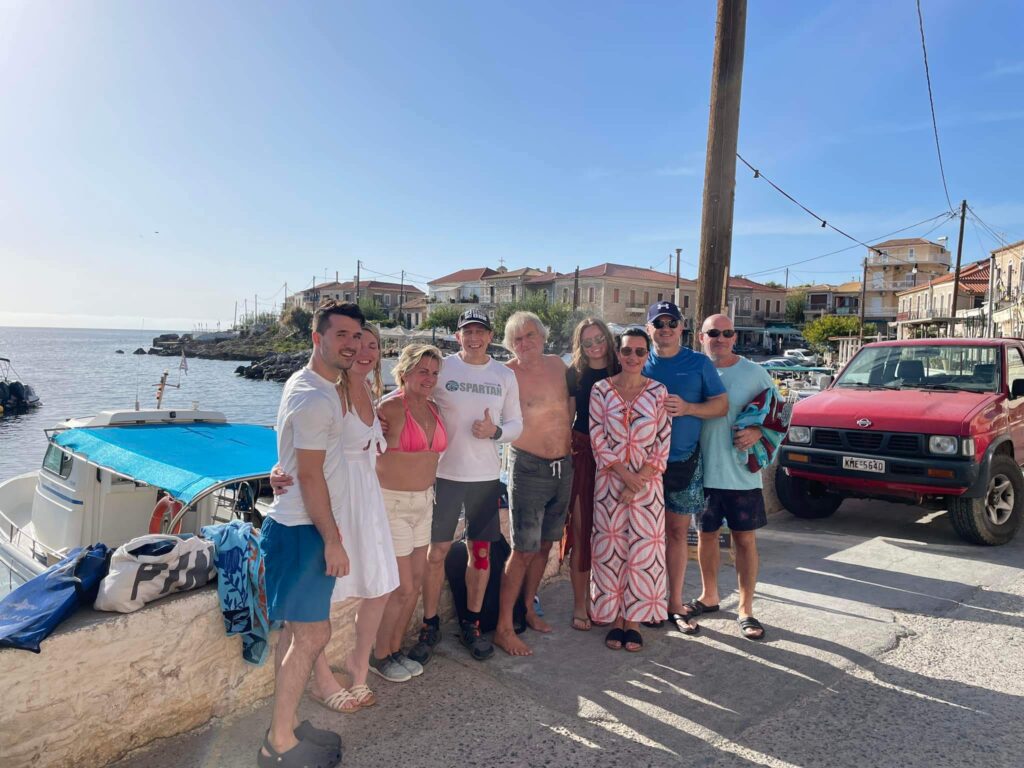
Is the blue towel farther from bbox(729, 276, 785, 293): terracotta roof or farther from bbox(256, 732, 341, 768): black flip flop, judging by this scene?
bbox(729, 276, 785, 293): terracotta roof

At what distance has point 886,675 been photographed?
3.44 m

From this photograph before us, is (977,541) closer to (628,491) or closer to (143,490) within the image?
(628,491)

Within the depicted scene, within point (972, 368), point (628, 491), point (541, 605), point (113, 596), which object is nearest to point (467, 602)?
point (541, 605)

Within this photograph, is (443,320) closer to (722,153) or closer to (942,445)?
(722,153)

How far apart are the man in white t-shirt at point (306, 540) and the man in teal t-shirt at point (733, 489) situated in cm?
232

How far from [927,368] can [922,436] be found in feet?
4.66

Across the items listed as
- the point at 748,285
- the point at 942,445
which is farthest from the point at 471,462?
the point at 748,285

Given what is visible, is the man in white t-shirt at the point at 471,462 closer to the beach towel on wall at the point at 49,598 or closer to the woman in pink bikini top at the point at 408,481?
the woman in pink bikini top at the point at 408,481

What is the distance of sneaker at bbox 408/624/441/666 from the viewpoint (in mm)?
3523

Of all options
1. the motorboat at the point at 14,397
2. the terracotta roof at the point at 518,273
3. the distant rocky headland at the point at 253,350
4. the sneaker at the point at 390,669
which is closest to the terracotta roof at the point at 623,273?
the terracotta roof at the point at 518,273

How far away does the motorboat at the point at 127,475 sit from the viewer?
596 cm

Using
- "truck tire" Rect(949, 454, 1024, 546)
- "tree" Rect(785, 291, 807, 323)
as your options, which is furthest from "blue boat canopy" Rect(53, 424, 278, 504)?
"tree" Rect(785, 291, 807, 323)

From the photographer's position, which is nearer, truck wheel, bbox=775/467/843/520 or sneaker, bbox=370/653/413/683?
sneaker, bbox=370/653/413/683

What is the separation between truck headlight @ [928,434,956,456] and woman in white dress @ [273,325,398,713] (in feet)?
16.3
